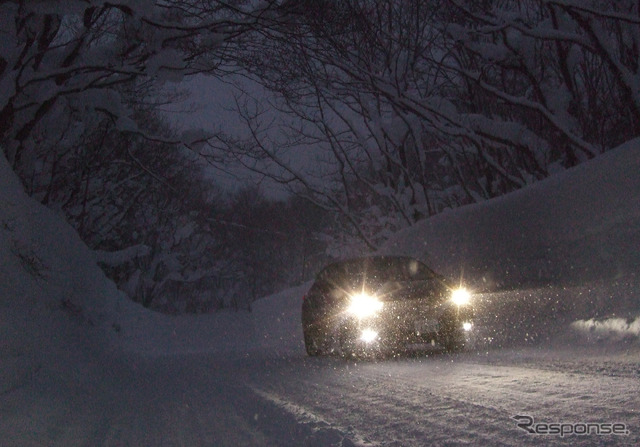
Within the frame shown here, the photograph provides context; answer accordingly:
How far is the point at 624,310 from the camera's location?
6785 millimetres

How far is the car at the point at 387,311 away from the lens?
27.0 ft

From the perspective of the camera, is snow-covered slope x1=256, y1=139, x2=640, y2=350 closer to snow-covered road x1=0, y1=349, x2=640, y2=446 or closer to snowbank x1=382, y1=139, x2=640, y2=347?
snowbank x1=382, y1=139, x2=640, y2=347

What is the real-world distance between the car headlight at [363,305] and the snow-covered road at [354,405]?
105 centimetres

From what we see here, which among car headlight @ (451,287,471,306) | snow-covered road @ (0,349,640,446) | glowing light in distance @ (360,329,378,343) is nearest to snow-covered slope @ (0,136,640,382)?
snow-covered road @ (0,349,640,446)

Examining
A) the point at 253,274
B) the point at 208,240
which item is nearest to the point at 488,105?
the point at 208,240

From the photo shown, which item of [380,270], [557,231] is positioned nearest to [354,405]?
[380,270]

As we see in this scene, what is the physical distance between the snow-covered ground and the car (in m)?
0.39

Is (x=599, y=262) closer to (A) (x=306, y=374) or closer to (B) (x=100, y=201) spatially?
(A) (x=306, y=374)

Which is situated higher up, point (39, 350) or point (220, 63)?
point (220, 63)

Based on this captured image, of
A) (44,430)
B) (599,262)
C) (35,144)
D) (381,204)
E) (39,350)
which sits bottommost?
(44,430)

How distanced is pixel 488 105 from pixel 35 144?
11.5 m

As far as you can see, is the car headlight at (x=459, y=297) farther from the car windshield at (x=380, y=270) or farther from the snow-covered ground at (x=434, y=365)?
the snow-covered ground at (x=434, y=365)

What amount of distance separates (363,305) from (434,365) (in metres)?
1.73

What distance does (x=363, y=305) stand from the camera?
846 cm
